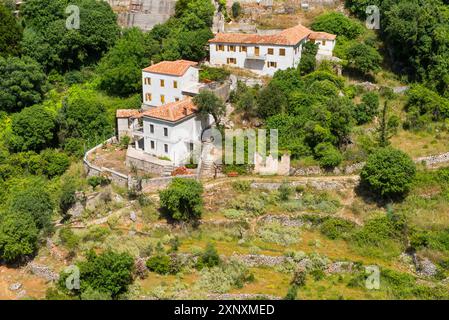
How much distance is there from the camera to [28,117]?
51.4 meters

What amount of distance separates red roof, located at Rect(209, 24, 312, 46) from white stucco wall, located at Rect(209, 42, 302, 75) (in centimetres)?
40

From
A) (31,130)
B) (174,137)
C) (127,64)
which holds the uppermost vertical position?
(127,64)

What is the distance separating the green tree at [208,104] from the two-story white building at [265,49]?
1010 centimetres

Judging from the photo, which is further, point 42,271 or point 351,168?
point 351,168

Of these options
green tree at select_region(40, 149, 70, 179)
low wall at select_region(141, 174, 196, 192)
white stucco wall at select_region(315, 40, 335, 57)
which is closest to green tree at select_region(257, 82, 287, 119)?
low wall at select_region(141, 174, 196, 192)

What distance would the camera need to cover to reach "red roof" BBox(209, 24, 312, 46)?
54.5m

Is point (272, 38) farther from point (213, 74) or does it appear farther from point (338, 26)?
point (338, 26)

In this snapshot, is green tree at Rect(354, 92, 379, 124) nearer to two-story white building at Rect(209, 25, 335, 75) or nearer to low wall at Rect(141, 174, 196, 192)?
two-story white building at Rect(209, 25, 335, 75)

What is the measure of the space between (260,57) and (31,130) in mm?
22639

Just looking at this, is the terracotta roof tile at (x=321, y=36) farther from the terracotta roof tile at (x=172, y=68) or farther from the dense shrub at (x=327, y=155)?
the dense shrub at (x=327, y=155)

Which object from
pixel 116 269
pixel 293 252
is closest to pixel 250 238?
pixel 293 252

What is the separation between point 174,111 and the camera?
151ft

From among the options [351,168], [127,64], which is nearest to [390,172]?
[351,168]

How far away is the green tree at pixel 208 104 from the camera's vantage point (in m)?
46.6
